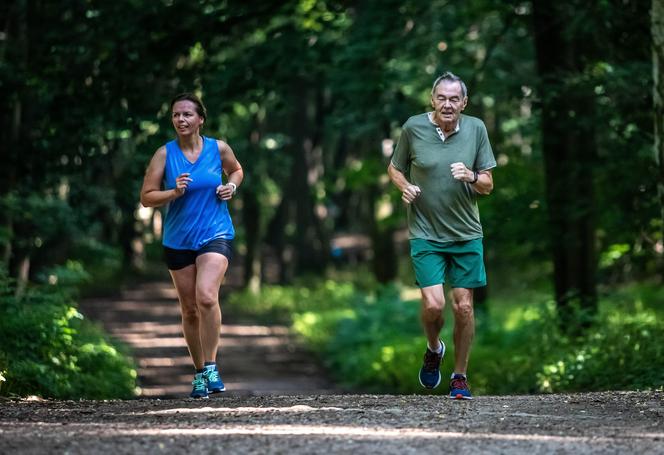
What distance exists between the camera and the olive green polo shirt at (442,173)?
9328 millimetres

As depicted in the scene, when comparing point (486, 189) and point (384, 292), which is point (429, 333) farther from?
point (384, 292)

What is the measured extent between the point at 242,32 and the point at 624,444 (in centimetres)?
1155

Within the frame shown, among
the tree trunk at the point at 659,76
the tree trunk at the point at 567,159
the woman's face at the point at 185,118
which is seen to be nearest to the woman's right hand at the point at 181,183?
the woman's face at the point at 185,118

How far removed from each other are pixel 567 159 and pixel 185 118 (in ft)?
27.8

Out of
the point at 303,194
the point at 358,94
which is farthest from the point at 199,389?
the point at 303,194

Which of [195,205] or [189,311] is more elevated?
[195,205]

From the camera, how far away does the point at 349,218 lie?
2427 inches

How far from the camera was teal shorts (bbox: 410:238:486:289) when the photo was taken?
9492 mm

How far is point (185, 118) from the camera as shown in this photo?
9.56 m

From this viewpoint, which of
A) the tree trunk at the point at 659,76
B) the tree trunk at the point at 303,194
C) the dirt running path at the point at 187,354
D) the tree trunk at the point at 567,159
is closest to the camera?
the tree trunk at the point at 659,76

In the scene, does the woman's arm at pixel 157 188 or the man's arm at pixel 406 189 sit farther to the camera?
the woman's arm at pixel 157 188

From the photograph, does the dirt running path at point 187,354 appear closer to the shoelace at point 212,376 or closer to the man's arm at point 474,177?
the shoelace at point 212,376

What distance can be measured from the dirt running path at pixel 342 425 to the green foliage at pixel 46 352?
58.8 inches

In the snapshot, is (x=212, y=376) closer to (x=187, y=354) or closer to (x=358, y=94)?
(x=358, y=94)
